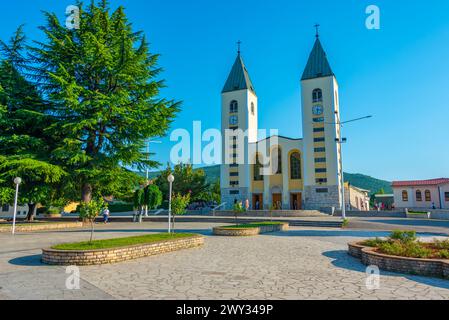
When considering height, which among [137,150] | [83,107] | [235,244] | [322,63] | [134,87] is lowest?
[235,244]

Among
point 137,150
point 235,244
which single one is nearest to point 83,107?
point 137,150

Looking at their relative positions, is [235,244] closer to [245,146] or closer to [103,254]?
[103,254]

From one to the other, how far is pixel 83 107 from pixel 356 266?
1861cm

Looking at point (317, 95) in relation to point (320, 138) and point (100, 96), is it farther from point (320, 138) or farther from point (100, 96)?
point (100, 96)

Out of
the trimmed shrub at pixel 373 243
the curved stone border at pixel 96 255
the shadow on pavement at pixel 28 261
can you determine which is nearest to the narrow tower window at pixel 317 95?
the trimmed shrub at pixel 373 243

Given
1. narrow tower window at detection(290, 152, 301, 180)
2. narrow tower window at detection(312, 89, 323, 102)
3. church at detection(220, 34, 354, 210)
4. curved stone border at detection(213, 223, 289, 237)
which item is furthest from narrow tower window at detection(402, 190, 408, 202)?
curved stone border at detection(213, 223, 289, 237)

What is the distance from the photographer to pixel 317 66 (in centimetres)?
4247

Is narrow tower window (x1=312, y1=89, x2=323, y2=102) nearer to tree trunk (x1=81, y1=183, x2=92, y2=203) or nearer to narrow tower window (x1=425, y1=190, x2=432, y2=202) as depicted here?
narrow tower window (x1=425, y1=190, x2=432, y2=202)

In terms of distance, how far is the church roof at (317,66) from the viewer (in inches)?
1630

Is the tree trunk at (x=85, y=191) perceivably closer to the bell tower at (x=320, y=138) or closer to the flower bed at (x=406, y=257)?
the flower bed at (x=406, y=257)

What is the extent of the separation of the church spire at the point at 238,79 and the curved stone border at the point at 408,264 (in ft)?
132

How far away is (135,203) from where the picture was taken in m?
27.1

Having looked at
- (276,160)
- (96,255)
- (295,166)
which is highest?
(276,160)

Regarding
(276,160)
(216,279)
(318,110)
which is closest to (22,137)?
(216,279)
